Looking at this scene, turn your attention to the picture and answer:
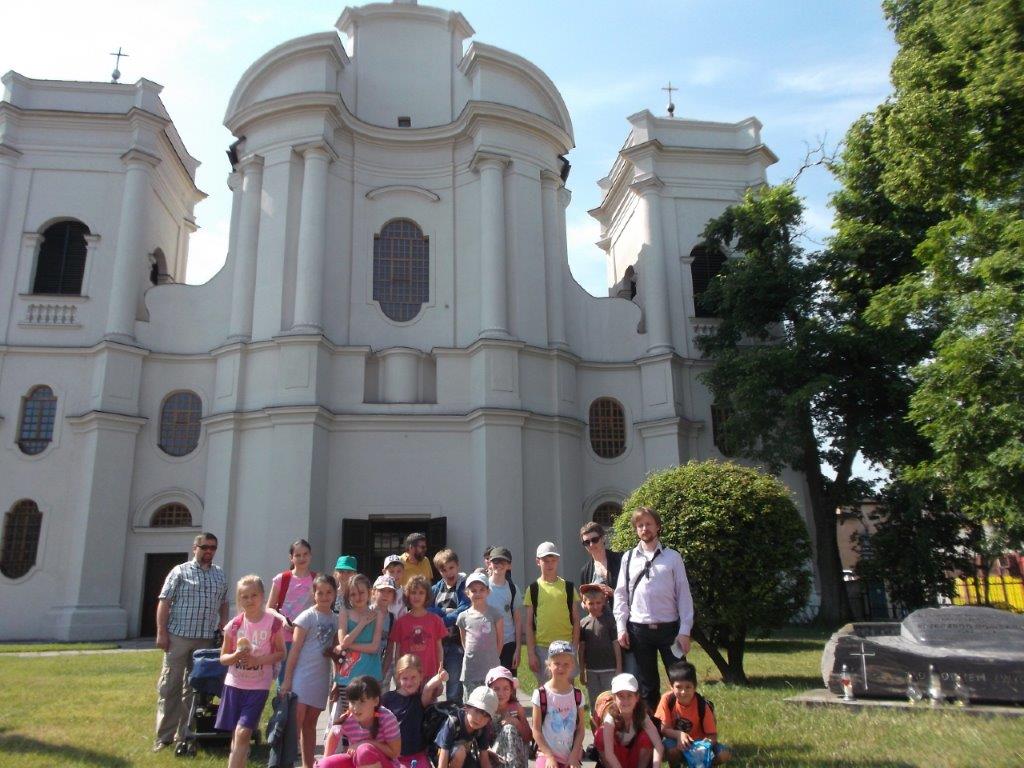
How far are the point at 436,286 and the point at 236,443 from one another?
272 inches

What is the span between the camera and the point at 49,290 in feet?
70.2

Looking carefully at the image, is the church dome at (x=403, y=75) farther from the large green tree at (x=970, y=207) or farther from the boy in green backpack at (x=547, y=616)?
the boy in green backpack at (x=547, y=616)

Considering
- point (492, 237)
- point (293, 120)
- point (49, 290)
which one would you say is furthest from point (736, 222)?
point (49, 290)

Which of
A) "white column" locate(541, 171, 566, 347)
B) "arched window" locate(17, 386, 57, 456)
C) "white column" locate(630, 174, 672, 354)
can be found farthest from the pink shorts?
"arched window" locate(17, 386, 57, 456)

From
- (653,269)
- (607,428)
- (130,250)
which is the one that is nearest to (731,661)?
(607,428)

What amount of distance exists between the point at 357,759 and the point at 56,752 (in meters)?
3.99

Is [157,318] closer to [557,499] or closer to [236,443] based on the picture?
[236,443]

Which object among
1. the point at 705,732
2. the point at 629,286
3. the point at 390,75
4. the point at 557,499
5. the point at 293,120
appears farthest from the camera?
the point at 629,286

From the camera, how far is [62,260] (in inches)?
855

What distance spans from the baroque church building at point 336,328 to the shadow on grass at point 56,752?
34.1 feet

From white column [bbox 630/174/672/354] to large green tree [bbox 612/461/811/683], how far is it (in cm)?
1199

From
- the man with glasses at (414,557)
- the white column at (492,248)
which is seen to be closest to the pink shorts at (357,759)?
the man with glasses at (414,557)

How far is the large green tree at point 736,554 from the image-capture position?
32.5 feet

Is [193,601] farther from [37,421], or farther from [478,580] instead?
[37,421]
